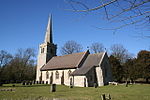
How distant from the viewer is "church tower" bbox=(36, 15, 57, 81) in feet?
131

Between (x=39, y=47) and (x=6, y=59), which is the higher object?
(x=39, y=47)

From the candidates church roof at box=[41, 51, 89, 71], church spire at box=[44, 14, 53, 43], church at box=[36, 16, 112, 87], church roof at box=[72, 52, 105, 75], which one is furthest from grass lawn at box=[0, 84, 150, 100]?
church spire at box=[44, 14, 53, 43]

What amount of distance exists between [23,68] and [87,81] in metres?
30.2

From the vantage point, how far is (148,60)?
35.2 meters

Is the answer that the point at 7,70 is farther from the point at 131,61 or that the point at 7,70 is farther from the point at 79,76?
the point at 131,61

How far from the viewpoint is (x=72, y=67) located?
31219 millimetres

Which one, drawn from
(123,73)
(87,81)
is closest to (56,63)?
(87,81)

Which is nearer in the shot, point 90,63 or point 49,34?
point 90,63

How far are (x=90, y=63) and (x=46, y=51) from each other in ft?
49.4

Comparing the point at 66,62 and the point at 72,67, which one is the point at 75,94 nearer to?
the point at 72,67

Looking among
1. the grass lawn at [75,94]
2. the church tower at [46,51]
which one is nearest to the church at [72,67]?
the church tower at [46,51]

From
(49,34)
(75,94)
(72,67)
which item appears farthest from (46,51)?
(75,94)

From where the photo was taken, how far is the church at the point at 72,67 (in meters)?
28.0

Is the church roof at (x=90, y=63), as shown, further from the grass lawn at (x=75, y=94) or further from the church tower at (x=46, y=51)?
the church tower at (x=46, y=51)
